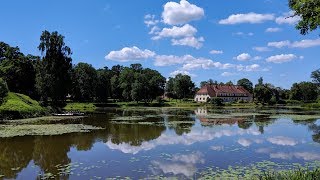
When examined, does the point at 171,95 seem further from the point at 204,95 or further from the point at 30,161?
the point at 30,161

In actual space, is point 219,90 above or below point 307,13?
above

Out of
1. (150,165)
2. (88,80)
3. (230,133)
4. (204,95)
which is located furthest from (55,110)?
(204,95)

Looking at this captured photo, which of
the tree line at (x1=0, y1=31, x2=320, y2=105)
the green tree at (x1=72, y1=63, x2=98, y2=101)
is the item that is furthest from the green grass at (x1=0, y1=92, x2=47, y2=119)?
the green tree at (x1=72, y1=63, x2=98, y2=101)

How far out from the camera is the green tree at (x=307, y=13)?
13.7 meters

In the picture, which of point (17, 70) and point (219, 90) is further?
point (219, 90)

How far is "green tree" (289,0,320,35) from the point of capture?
1368 centimetres

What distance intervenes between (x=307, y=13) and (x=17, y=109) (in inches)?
1753

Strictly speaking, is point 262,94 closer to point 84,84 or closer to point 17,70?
point 84,84

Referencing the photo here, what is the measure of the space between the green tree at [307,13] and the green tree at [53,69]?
61.3m

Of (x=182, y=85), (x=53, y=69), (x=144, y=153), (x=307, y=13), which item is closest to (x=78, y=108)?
(x=53, y=69)

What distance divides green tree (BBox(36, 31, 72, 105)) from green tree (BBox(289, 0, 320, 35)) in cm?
6125

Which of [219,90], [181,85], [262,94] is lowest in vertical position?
[262,94]

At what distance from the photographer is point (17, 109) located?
50875 millimetres

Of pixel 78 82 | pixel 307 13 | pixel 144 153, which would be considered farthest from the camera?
pixel 78 82
